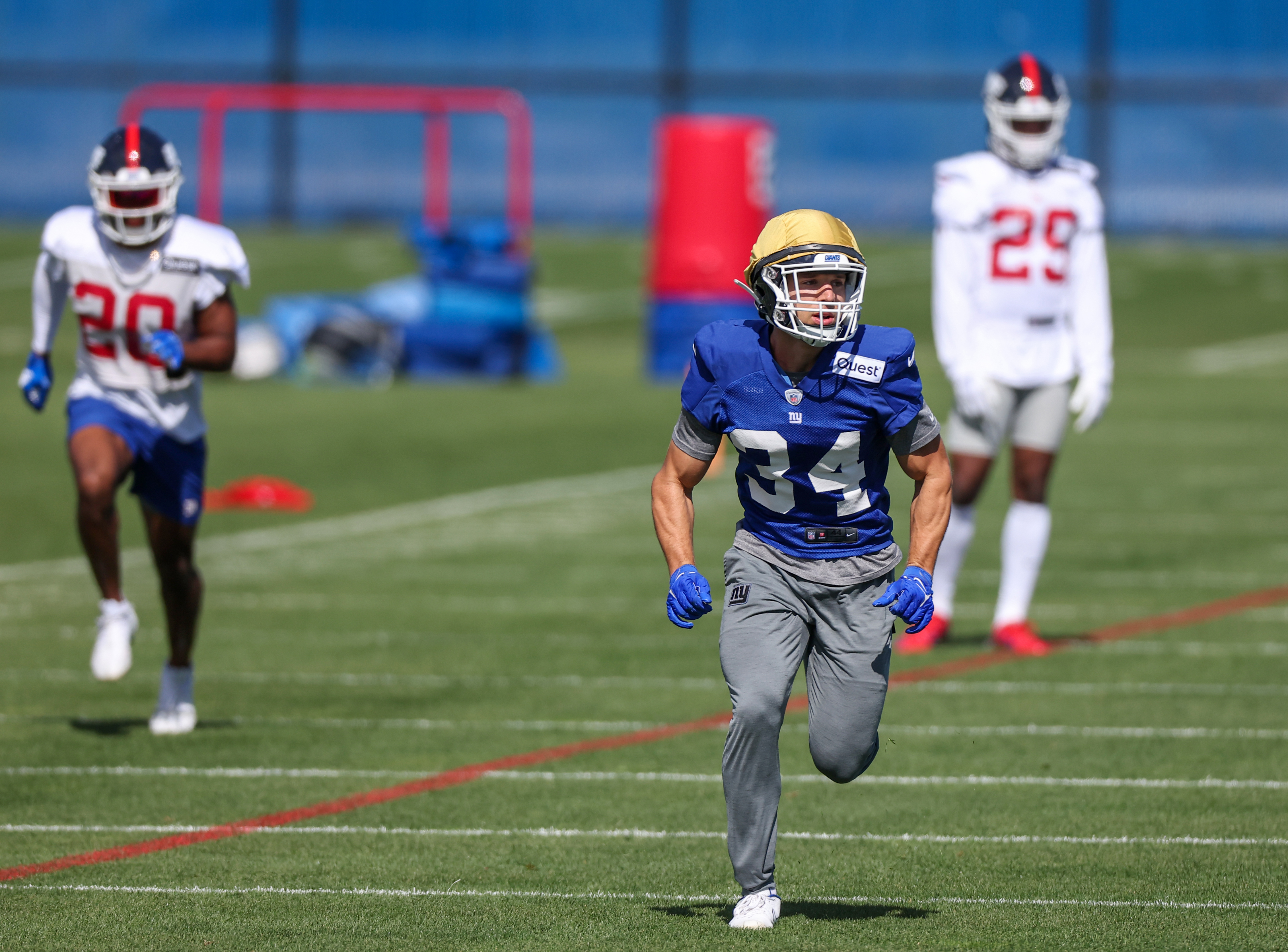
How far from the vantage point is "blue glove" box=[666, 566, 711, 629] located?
194 inches

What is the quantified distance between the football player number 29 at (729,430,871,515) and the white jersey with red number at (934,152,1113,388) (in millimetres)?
3996

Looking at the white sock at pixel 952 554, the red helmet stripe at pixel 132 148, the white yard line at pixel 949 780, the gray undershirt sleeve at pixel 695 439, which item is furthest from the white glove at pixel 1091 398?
the gray undershirt sleeve at pixel 695 439

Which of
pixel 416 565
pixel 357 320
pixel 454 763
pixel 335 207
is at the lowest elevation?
pixel 335 207

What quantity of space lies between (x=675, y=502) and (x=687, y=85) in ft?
124

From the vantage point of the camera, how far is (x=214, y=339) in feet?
25.0

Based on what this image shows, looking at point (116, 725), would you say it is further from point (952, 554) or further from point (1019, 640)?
point (1019, 640)

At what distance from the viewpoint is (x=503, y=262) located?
23203 mm

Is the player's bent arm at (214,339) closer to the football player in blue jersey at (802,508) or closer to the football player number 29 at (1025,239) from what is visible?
the football player in blue jersey at (802,508)

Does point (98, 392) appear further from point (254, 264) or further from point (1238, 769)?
point (254, 264)

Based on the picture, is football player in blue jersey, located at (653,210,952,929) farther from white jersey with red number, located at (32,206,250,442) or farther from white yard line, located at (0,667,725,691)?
white yard line, located at (0,667,725,691)

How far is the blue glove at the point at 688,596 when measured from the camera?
493 cm

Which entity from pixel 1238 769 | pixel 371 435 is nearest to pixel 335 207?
pixel 371 435

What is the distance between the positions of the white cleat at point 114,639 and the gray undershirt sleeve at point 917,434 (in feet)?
9.96

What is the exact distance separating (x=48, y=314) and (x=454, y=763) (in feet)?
7.56
